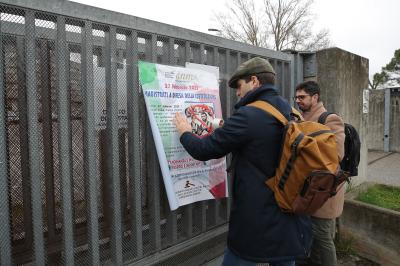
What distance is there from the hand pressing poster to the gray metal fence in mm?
111

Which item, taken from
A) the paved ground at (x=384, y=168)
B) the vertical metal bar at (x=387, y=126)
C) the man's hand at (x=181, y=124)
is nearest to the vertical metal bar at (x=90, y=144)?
the man's hand at (x=181, y=124)

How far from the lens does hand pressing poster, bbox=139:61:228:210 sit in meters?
2.46

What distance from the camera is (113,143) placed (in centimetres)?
230

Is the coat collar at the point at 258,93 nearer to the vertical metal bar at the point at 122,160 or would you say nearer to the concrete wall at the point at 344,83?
the vertical metal bar at the point at 122,160

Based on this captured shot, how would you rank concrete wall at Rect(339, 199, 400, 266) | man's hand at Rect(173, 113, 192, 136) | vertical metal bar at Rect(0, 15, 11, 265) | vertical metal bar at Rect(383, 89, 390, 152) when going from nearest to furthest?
vertical metal bar at Rect(0, 15, 11, 265) → man's hand at Rect(173, 113, 192, 136) → concrete wall at Rect(339, 199, 400, 266) → vertical metal bar at Rect(383, 89, 390, 152)

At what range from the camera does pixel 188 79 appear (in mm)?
2730

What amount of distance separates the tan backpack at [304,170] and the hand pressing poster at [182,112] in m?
0.76

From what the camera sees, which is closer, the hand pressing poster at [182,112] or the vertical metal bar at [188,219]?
the hand pressing poster at [182,112]

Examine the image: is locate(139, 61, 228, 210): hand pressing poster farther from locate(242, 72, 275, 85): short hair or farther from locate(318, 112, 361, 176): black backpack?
locate(318, 112, 361, 176): black backpack

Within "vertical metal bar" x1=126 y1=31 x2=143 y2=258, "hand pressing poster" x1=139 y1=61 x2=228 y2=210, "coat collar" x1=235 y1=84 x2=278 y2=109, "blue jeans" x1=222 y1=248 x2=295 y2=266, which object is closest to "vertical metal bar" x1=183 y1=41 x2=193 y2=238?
"hand pressing poster" x1=139 y1=61 x2=228 y2=210

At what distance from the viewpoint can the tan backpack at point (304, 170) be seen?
1.93 metres

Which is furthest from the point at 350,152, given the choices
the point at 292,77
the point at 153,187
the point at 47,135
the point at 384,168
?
the point at 384,168

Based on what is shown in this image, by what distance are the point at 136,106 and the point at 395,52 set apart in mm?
31730

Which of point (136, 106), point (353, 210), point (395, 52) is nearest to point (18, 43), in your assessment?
point (136, 106)
